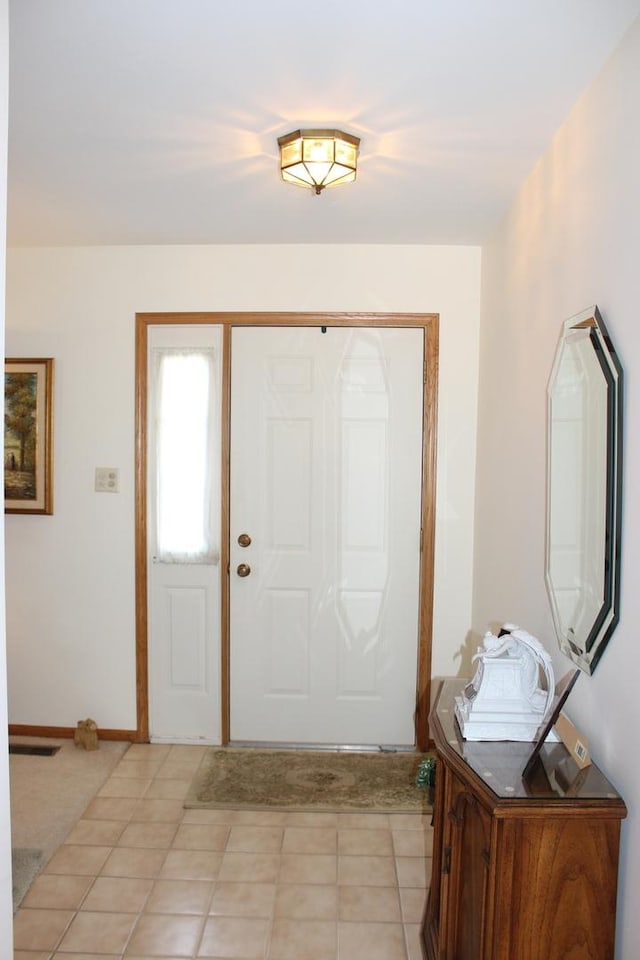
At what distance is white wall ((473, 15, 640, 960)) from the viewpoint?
153 centimetres

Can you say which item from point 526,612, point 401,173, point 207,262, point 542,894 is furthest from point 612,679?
point 207,262

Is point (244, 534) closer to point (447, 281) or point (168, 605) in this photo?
point (168, 605)

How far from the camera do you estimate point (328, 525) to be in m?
3.35

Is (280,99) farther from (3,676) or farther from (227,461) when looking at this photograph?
(227,461)

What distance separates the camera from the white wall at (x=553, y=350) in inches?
60.2

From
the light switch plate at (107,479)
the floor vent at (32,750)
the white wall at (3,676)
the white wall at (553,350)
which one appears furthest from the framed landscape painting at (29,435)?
the white wall at (3,676)

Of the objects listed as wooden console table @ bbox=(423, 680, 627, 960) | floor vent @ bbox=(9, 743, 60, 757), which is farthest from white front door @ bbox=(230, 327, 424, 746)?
wooden console table @ bbox=(423, 680, 627, 960)

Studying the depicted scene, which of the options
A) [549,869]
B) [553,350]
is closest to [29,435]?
[553,350]

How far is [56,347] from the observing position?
3375 millimetres

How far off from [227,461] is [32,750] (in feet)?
5.34

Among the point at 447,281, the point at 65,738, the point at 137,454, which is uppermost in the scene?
the point at 447,281

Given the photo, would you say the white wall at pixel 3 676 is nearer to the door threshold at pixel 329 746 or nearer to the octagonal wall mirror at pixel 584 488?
the octagonal wall mirror at pixel 584 488

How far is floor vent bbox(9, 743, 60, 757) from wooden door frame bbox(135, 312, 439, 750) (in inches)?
18.2

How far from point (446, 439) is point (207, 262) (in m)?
1.37
